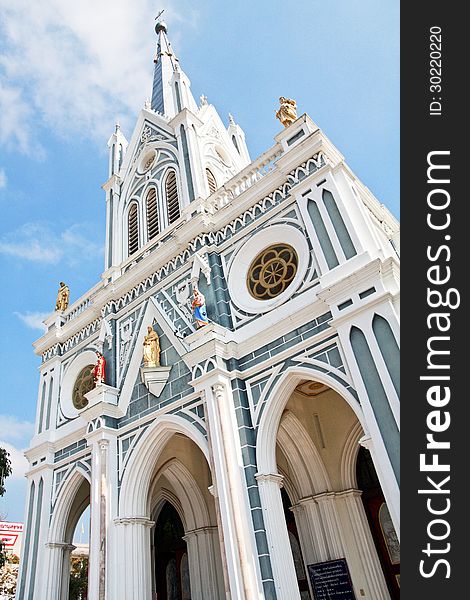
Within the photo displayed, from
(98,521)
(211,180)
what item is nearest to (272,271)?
(211,180)

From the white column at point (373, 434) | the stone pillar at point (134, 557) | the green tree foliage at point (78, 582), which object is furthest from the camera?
the green tree foliage at point (78, 582)

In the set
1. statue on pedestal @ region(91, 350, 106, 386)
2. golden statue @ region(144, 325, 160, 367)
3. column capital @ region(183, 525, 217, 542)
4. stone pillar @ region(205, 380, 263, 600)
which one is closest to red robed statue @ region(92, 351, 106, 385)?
statue on pedestal @ region(91, 350, 106, 386)

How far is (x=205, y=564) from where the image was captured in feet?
46.5

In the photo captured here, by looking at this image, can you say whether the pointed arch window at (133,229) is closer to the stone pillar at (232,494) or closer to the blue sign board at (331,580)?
the stone pillar at (232,494)

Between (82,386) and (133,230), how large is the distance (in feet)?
19.9

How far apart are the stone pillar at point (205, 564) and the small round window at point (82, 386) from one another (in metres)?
5.31

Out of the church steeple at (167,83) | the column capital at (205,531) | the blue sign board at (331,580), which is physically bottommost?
the blue sign board at (331,580)

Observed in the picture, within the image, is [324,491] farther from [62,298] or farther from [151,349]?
[62,298]

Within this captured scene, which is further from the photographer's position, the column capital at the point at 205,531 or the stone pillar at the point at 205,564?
the column capital at the point at 205,531

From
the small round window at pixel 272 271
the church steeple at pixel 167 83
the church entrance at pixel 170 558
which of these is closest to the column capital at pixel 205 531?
the church entrance at pixel 170 558

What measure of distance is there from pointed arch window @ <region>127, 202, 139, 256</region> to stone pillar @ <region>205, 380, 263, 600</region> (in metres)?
8.59

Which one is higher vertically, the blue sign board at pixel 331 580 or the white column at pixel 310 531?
the white column at pixel 310 531

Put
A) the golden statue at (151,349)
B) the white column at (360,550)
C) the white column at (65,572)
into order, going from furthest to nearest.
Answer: the white column at (65,572) < the golden statue at (151,349) < the white column at (360,550)

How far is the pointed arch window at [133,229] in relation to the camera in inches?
725
